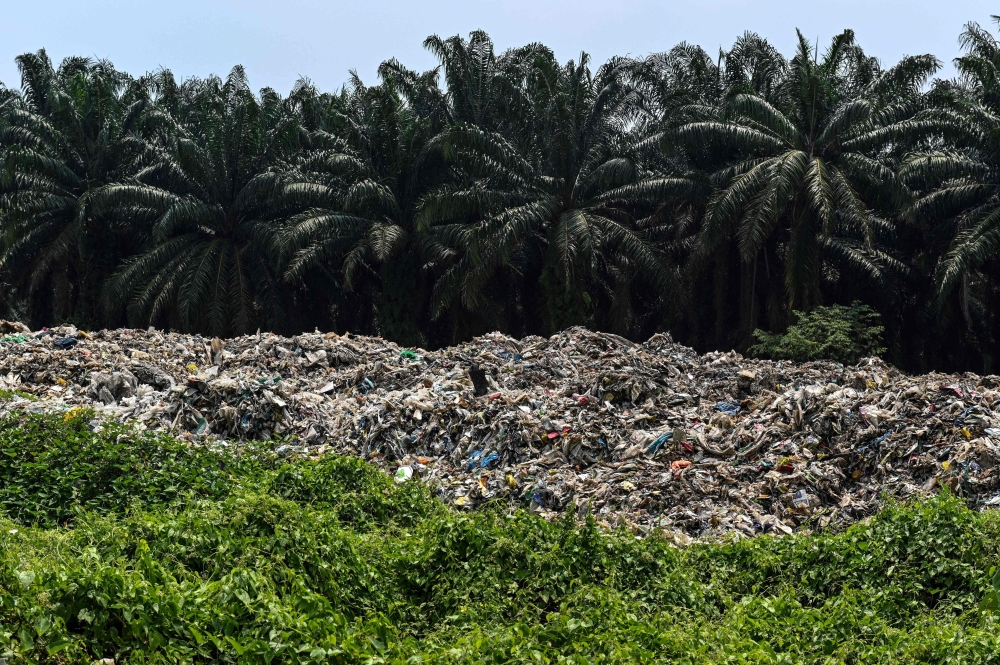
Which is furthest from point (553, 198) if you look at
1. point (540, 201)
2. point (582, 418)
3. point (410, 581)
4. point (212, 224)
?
point (410, 581)

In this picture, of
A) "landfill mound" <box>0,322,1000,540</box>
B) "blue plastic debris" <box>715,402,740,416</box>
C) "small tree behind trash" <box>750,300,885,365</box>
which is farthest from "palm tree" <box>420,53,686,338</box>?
"blue plastic debris" <box>715,402,740,416</box>

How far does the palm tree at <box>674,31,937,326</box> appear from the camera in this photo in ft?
63.8

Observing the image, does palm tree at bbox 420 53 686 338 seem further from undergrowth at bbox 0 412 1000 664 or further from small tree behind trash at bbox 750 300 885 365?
undergrowth at bbox 0 412 1000 664

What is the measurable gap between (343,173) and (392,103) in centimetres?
209

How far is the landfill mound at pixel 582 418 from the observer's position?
9.14m

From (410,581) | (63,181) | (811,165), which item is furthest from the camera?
(63,181)

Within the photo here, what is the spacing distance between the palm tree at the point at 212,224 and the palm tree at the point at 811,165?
10.4 meters

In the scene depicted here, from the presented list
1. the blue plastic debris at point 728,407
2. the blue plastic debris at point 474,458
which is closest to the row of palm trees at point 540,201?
the blue plastic debris at point 728,407

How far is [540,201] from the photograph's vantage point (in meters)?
21.4

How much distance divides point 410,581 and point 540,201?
51.5 feet

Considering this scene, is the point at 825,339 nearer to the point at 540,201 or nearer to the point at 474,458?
the point at 540,201

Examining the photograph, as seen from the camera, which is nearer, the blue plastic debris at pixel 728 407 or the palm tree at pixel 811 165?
the blue plastic debris at pixel 728 407

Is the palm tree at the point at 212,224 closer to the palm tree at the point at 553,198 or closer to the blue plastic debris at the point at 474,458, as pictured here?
the palm tree at the point at 553,198

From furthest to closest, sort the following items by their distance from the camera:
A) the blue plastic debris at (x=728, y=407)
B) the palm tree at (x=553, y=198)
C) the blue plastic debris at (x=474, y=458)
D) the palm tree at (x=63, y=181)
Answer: the palm tree at (x=63, y=181), the palm tree at (x=553, y=198), the blue plastic debris at (x=728, y=407), the blue plastic debris at (x=474, y=458)
